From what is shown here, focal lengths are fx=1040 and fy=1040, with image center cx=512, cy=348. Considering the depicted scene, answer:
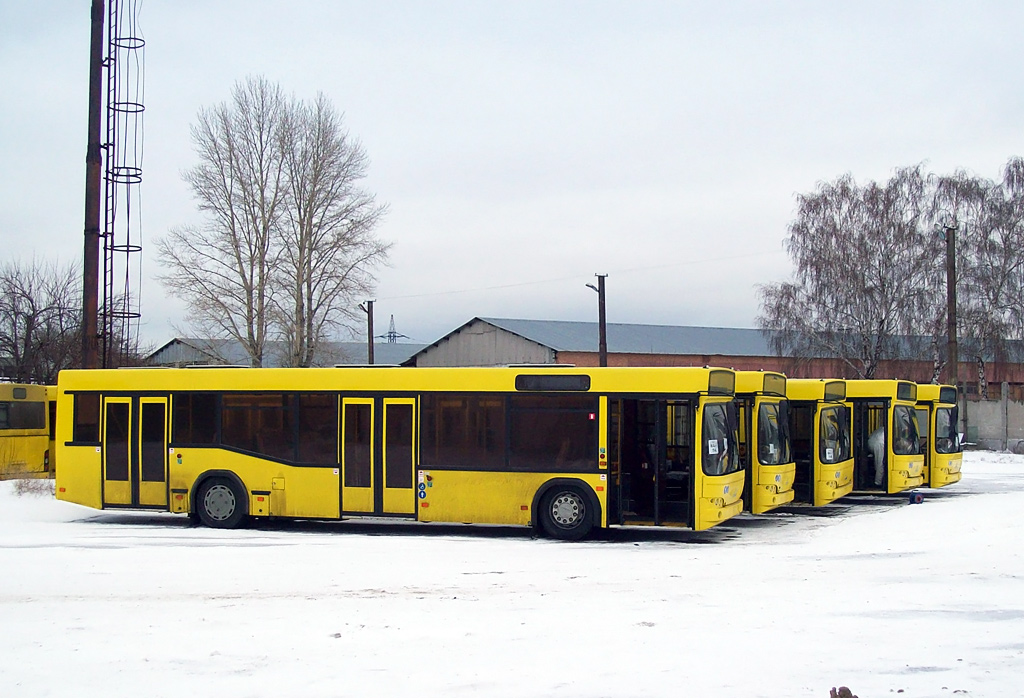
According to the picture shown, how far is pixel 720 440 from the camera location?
48.8ft

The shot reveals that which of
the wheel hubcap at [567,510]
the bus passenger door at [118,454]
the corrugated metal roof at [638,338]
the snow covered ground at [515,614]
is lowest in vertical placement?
the snow covered ground at [515,614]

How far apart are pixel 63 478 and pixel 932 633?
1404cm

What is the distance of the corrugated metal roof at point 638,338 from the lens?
60469 mm

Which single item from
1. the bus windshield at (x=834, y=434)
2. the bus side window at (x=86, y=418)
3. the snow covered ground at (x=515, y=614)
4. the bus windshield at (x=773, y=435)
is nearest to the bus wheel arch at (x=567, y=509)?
the snow covered ground at (x=515, y=614)

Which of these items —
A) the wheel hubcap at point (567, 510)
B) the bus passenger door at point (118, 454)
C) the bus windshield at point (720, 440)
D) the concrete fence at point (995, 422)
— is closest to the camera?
the bus windshield at point (720, 440)

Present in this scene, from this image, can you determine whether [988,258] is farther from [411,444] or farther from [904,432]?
[411,444]

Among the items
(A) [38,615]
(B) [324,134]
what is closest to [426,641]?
(A) [38,615]

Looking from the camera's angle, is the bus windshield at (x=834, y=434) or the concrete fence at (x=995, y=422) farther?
the concrete fence at (x=995, y=422)

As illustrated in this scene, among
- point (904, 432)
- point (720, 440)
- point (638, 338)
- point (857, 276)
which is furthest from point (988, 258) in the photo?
point (720, 440)

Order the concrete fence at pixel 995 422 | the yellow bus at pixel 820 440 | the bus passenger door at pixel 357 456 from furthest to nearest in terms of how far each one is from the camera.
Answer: the concrete fence at pixel 995 422
the yellow bus at pixel 820 440
the bus passenger door at pixel 357 456

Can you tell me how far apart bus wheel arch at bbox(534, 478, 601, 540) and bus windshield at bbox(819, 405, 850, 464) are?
5.83 meters

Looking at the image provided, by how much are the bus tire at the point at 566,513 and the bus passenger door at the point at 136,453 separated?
6301 millimetres

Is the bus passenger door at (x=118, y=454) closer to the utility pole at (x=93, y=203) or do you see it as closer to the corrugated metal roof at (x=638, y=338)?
the utility pole at (x=93, y=203)

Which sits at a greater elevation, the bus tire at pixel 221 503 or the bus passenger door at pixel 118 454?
the bus passenger door at pixel 118 454
